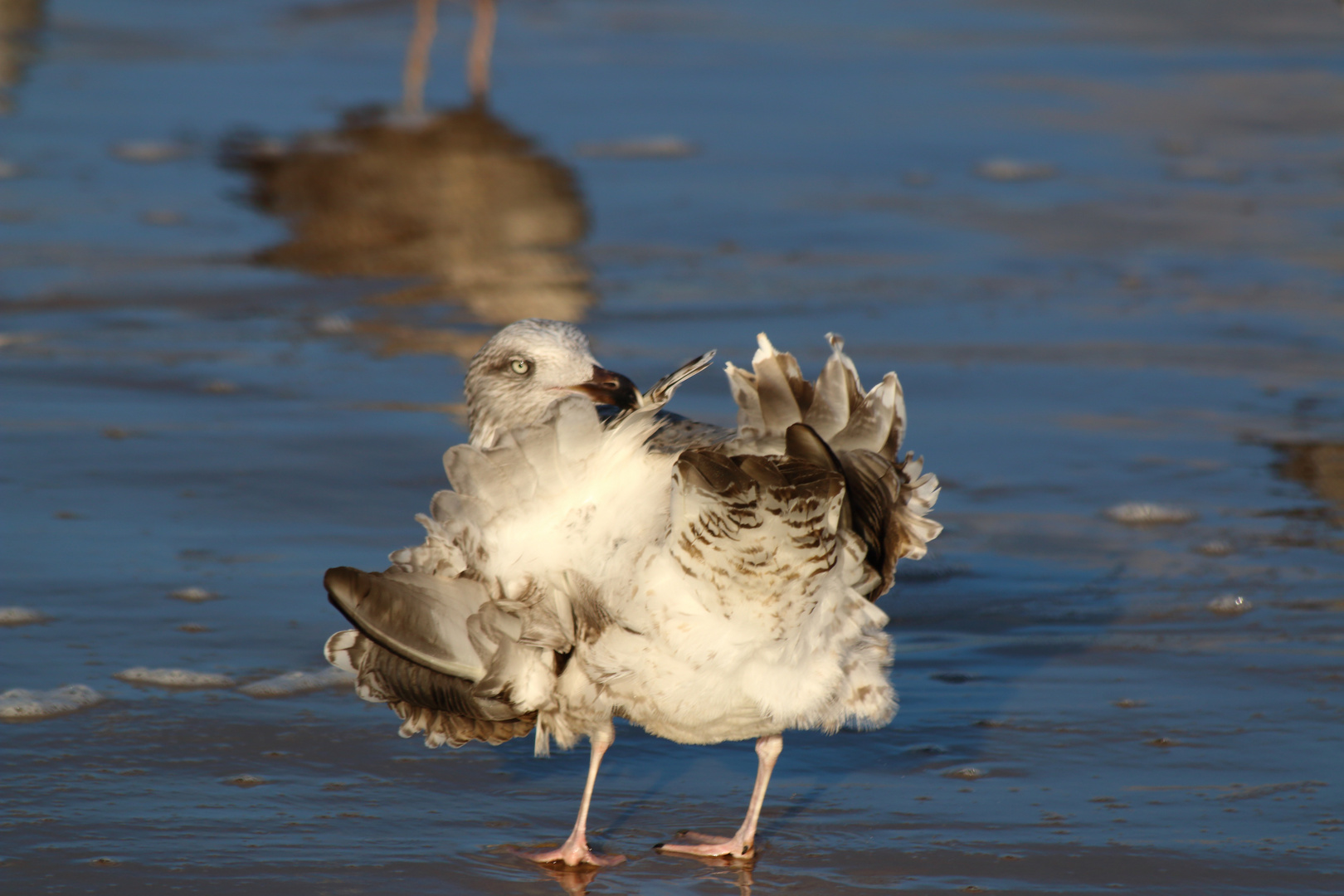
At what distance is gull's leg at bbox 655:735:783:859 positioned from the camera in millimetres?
4102

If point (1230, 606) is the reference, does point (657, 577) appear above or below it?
above

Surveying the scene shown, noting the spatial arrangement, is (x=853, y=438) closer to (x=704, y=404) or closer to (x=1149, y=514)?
(x=1149, y=514)

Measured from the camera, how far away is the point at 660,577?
149 inches

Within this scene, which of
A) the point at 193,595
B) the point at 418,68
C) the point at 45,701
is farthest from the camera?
the point at 418,68

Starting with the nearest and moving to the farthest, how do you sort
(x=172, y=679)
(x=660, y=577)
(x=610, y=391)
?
(x=660, y=577)
(x=610, y=391)
(x=172, y=679)

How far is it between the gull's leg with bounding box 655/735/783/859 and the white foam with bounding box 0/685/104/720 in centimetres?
165

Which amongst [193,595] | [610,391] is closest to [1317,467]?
[610,391]

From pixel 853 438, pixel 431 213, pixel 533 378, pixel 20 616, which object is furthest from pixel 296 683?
pixel 431 213

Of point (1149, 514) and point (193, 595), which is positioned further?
point (1149, 514)

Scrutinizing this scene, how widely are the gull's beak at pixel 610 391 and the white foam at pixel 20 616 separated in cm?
196

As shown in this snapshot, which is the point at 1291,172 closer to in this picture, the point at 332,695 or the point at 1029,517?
the point at 1029,517

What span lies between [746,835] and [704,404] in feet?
11.4

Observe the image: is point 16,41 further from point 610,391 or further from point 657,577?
point 657,577

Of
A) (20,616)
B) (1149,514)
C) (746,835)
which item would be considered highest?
(1149,514)
